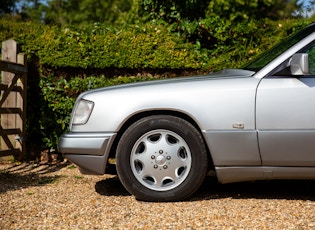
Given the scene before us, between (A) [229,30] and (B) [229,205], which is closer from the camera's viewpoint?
(B) [229,205]

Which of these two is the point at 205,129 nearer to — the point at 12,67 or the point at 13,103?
the point at 12,67

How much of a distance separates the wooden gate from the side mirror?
421 centimetres

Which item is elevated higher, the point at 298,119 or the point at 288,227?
the point at 298,119

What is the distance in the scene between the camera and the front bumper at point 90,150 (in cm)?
490

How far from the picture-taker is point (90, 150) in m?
4.92

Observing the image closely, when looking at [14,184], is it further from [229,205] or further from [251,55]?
[251,55]

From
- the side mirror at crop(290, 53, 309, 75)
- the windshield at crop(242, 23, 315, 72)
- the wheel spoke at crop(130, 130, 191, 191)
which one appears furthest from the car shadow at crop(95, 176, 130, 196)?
the side mirror at crop(290, 53, 309, 75)

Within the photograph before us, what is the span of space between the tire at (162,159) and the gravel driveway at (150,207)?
0.49 feet

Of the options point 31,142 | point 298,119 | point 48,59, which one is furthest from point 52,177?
point 298,119

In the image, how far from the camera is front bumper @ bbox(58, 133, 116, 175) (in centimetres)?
490

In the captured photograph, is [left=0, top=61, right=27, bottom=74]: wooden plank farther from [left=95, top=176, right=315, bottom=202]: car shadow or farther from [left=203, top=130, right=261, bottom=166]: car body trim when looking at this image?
[left=203, top=130, right=261, bottom=166]: car body trim

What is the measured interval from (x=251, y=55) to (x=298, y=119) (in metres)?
3.46

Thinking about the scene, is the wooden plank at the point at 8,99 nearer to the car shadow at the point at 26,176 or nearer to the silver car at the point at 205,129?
the car shadow at the point at 26,176

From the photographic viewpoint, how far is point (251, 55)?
7.93 metres
